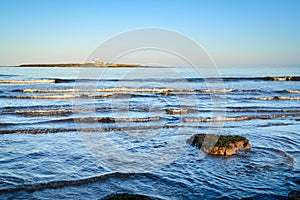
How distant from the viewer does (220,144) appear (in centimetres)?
912

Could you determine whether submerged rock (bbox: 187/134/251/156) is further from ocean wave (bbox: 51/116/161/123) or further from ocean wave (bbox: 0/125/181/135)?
ocean wave (bbox: 51/116/161/123)

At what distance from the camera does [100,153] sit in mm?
9055

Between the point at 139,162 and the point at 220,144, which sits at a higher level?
the point at 220,144

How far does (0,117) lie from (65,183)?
37.6 feet

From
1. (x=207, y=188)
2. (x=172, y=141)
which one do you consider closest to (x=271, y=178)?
(x=207, y=188)

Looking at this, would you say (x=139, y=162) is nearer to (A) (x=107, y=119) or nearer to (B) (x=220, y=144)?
(B) (x=220, y=144)

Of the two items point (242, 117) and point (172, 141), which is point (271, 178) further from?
point (242, 117)

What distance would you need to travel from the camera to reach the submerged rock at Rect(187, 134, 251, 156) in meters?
8.95

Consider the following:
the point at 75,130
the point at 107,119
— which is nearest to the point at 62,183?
the point at 75,130

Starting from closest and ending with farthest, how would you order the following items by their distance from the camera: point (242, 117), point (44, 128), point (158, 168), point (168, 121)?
1. point (158, 168)
2. point (44, 128)
3. point (168, 121)
4. point (242, 117)

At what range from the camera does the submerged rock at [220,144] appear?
895 cm

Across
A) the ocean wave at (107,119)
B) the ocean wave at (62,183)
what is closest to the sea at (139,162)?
the ocean wave at (62,183)

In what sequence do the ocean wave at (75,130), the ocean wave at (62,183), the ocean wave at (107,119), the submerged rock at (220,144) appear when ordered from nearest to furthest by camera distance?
the ocean wave at (62,183)
the submerged rock at (220,144)
the ocean wave at (75,130)
the ocean wave at (107,119)

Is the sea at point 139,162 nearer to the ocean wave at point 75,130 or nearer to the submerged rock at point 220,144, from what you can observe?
the ocean wave at point 75,130
